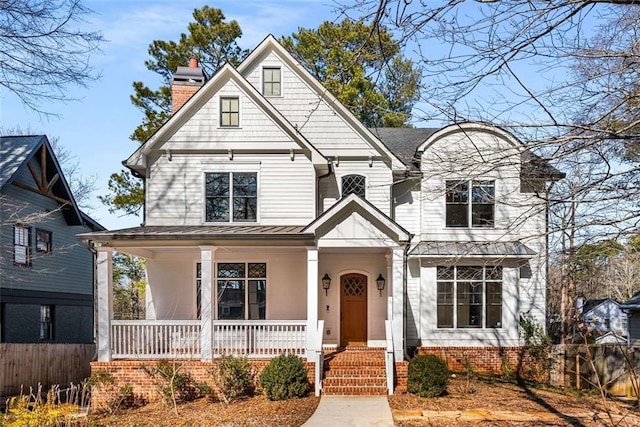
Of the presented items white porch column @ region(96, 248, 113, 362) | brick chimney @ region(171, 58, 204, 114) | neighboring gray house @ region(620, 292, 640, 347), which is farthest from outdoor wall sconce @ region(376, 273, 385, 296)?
neighboring gray house @ region(620, 292, 640, 347)

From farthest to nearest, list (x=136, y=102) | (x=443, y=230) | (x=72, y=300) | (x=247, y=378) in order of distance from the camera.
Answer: (x=136, y=102), (x=72, y=300), (x=443, y=230), (x=247, y=378)

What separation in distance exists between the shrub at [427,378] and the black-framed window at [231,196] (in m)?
5.99

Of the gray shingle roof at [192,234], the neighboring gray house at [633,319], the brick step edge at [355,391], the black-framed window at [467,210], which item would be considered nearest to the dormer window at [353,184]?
the black-framed window at [467,210]

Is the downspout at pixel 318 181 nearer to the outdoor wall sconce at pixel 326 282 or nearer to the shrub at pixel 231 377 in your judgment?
the outdoor wall sconce at pixel 326 282

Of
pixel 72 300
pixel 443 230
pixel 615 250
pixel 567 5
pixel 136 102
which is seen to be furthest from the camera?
pixel 136 102

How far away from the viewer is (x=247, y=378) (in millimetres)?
11758

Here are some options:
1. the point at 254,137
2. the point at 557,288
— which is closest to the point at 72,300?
the point at 254,137

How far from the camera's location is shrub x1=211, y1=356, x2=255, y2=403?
455 inches

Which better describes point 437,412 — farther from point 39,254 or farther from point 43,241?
point 43,241

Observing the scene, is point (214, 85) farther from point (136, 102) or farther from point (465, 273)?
point (136, 102)

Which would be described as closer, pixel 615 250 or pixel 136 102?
pixel 615 250

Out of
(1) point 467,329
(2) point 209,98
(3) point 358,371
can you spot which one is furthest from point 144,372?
(1) point 467,329

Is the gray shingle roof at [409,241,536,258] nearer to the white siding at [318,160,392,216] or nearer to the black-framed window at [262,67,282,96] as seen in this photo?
the white siding at [318,160,392,216]

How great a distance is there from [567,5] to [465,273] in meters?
11.3
